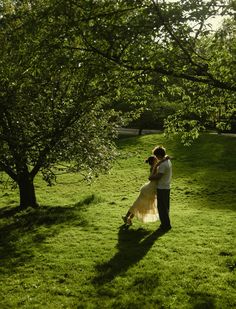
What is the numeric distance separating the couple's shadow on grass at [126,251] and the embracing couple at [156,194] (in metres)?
0.52

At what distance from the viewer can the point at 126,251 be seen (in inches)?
491

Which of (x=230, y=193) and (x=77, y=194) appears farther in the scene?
(x=77, y=194)

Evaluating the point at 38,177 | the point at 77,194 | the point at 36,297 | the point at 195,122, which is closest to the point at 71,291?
the point at 36,297

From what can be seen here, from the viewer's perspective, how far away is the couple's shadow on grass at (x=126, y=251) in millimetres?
10844

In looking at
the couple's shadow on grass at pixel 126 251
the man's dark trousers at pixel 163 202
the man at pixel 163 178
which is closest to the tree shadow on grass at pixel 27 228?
the couple's shadow on grass at pixel 126 251

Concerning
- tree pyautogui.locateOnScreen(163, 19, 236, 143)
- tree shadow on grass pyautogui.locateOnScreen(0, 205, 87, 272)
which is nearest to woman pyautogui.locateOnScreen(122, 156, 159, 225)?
tree pyautogui.locateOnScreen(163, 19, 236, 143)

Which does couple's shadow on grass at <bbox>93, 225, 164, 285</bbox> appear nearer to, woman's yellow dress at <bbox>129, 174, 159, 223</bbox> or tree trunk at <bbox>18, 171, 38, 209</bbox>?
woman's yellow dress at <bbox>129, 174, 159, 223</bbox>

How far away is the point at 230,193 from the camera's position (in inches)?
928

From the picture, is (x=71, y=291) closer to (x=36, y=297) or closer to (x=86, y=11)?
(x=36, y=297)

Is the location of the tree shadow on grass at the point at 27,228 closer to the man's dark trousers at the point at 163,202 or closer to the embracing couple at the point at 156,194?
the embracing couple at the point at 156,194

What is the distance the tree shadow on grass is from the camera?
12941 millimetres

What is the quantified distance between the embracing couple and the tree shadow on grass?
307cm

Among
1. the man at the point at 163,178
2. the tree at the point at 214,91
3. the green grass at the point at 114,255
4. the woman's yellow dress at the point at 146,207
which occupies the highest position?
the tree at the point at 214,91

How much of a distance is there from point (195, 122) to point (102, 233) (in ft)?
17.9
